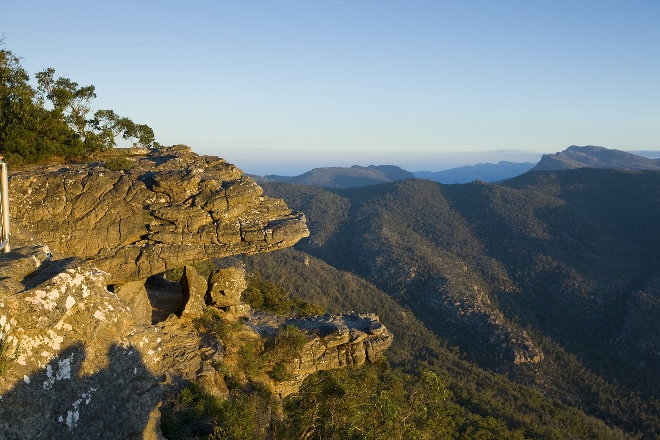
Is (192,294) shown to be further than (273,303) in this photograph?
No

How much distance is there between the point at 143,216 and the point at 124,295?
148 inches

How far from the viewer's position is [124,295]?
62.3 ft

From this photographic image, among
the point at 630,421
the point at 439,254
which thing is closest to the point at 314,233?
the point at 439,254

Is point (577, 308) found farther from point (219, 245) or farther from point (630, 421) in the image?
point (219, 245)

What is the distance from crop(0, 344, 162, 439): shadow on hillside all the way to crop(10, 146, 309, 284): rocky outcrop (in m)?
10.4

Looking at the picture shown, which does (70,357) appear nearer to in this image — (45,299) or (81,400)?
(81,400)

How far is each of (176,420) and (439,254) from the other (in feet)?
401

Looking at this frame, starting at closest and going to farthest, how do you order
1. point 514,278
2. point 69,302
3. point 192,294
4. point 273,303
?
point 69,302 < point 192,294 < point 273,303 < point 514,278

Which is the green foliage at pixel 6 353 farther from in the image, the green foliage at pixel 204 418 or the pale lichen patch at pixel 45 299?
the green foliage at pixel 204 418


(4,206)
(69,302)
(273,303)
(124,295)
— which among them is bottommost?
(273,303)

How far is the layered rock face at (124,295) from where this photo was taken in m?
7.04

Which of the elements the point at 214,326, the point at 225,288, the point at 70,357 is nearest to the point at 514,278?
the point at 225,288

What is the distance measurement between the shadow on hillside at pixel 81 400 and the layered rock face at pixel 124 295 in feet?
0.06

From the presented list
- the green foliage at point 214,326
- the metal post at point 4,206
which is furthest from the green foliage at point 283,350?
the metal post at point 4,206
